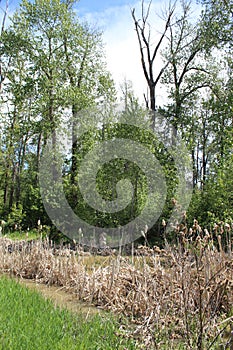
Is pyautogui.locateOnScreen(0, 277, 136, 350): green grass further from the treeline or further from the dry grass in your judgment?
the treeline

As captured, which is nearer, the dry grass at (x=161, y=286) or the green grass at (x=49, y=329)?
the green grass at (x=49, y=329)

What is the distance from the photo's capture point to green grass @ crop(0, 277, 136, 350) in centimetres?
289

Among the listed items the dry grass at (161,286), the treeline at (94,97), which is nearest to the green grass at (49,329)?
the dry grass at (161,286)

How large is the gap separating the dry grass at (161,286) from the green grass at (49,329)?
0.26m

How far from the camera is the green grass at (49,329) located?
289 cm

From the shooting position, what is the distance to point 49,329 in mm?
3137

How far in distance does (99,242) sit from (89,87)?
8.78 meters

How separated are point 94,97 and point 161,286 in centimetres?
1407

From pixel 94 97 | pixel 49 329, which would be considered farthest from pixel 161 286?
pixel 94 97

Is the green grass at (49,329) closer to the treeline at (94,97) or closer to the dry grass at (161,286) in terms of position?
the dry grass at (161,286)

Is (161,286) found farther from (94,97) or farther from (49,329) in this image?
(94,97)

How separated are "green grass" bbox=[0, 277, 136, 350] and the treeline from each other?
20.3ft

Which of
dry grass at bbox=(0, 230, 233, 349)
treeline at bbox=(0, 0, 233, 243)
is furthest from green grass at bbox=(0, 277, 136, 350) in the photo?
treeline at bbox=(0, 0, 233, 243)

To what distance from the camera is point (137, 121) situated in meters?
10.8
